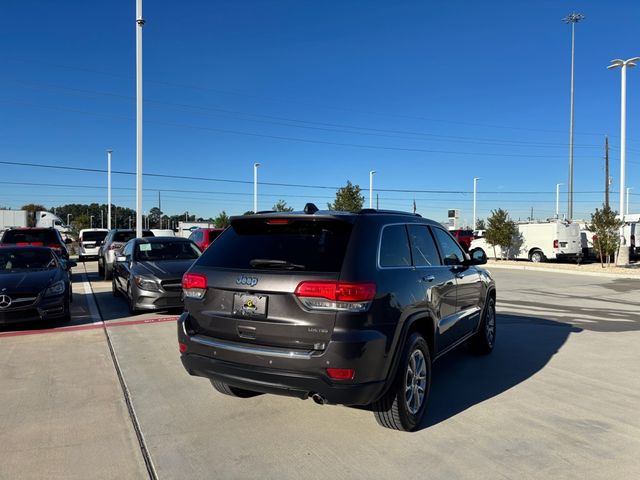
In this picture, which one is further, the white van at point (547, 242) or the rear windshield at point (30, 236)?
A: the white van at point (547, 242)

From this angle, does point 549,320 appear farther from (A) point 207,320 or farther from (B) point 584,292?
(A) point 207,320

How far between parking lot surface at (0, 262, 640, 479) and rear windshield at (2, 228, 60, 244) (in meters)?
9.15

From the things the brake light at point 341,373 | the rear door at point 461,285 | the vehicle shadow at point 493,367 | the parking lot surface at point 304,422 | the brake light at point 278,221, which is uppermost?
the brake light at point 278,221

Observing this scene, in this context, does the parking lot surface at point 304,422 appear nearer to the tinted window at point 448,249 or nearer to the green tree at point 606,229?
the tinted window at point 448,249

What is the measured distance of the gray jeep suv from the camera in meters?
3.42

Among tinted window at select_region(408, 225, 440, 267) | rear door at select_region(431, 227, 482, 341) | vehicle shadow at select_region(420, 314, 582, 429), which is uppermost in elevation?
tinted window at select_region(408, 225, 440, 267)

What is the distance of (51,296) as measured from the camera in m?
7.86

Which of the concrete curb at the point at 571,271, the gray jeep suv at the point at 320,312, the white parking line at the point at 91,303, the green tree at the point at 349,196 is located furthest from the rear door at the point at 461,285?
the green tree at the point at 349,196

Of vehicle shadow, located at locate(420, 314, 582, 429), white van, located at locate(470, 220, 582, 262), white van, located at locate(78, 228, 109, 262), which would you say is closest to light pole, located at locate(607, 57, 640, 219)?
white van, located at locate(470, 220, 582, 262)

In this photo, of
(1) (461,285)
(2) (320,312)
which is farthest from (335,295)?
(1) (461,285)

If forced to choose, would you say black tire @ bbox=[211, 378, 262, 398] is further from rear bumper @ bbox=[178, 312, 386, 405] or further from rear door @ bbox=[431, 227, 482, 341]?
rear door @ bbox=[431, 227, 482, 341]

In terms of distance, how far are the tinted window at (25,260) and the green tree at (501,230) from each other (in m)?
22.8

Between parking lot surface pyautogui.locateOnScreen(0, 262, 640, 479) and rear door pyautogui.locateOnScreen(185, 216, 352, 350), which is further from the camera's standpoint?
rear door pyautogui.locateOnScreen(185, 216, 352, 350)

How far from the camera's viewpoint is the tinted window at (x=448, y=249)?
204 inches
